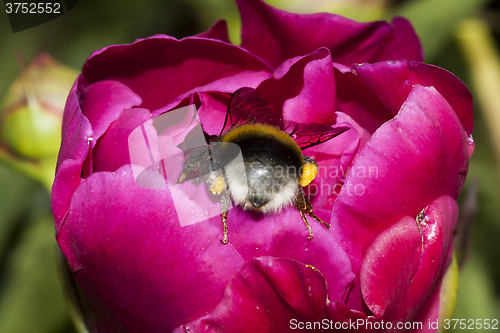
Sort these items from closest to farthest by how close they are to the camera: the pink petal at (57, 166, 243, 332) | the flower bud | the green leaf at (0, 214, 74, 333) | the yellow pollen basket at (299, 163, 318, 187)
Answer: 1. the pink petal at (57, 166, 243, 332)
2. the yellow pollen basket at (299, 163, 318, 187)
3. the flower bud
4. the green leaf at (0, 214, 74, 333)

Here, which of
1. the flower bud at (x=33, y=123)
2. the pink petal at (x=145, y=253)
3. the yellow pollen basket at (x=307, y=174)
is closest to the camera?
the pink petal at (x=145, y=253)

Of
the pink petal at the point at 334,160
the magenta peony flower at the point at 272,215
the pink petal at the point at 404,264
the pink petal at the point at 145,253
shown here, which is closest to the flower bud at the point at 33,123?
the magenta peony flower at the point at 272,215

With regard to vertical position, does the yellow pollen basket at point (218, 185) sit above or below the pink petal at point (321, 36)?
below

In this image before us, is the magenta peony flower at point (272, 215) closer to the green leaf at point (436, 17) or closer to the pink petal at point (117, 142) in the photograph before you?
the pink petal at point (117, 142)

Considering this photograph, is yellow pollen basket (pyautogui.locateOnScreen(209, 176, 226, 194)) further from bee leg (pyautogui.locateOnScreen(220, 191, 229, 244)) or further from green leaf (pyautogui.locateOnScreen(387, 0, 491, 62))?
green leaf (pyautogui.locateOnScreen(387, 0, 491, 62))

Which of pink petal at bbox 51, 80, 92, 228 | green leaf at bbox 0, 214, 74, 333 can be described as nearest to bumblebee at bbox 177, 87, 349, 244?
pink petal at bbox 51, 80, 92, 228

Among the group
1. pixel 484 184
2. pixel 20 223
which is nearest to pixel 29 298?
pixel 20 223
